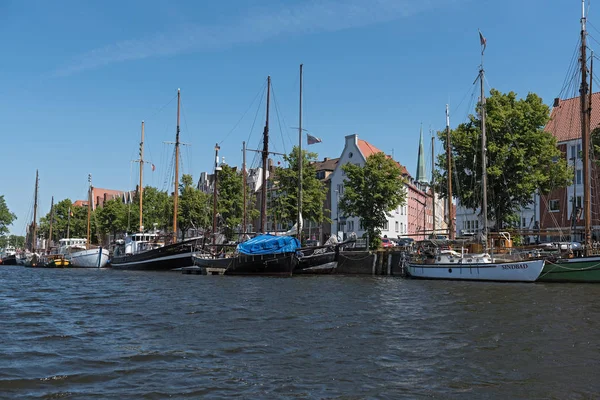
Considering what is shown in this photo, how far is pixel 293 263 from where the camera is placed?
4772 centimetres

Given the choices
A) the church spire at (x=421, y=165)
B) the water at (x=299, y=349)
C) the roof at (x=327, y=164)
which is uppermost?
the church spire at (x=421, y=165)

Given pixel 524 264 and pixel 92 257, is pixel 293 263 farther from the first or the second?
pixel 92 257

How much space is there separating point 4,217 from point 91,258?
72766mm

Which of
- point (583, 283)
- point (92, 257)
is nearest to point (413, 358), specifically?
point (583, 283)

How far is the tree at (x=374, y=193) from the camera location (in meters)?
61.3

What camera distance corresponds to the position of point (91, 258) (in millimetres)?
79938

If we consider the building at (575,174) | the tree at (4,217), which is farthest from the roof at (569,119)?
the tree at (4,217)

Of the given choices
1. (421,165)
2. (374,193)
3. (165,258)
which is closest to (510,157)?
(374,193)

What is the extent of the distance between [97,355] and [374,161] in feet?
168

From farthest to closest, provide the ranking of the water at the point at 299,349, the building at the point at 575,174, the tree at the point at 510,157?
1. the building at the point at 575,174
2. the tree at the point at 510,157
3. the water at the point at 299,349

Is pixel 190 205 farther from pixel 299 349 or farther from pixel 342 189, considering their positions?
pixel 299 349

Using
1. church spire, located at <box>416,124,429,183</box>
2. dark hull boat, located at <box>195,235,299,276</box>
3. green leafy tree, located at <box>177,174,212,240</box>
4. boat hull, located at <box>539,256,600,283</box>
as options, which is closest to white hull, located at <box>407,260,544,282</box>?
boat hull, located at <box>539,256,600,283</box>

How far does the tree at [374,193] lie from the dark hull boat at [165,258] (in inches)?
671

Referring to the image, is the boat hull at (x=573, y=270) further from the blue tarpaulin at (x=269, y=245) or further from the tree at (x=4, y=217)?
the tree at (x=4, y=217)
